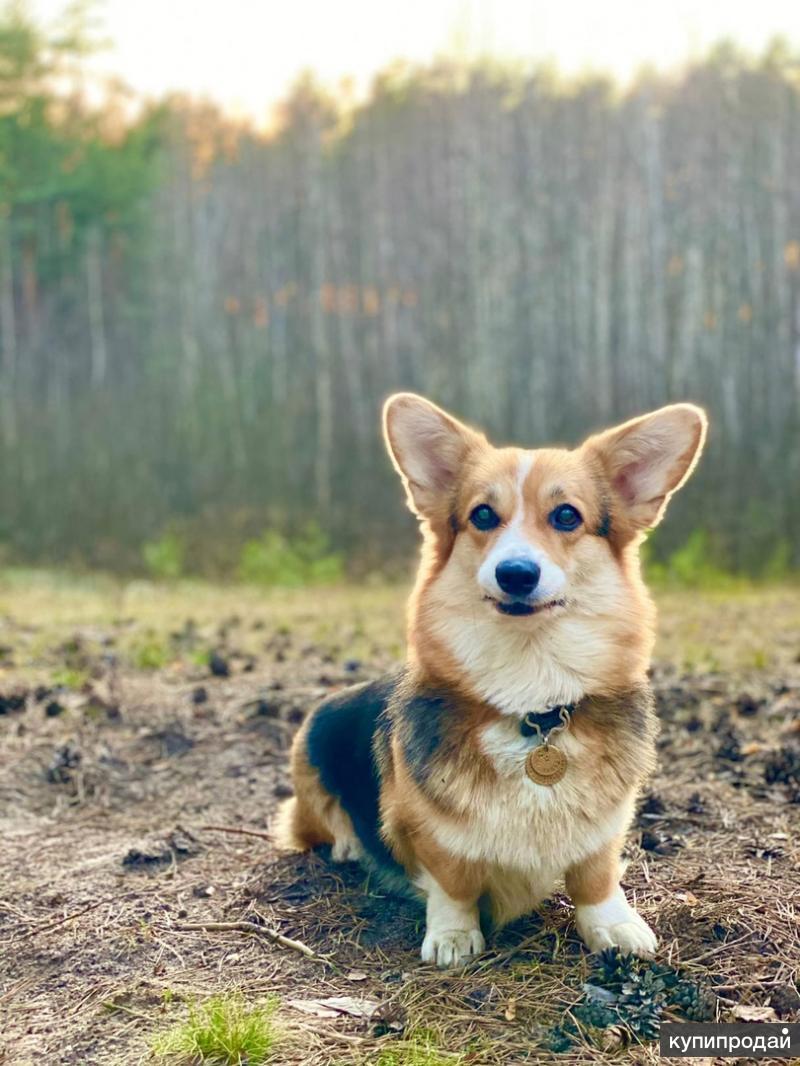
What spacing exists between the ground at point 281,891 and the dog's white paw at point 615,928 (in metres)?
0.06

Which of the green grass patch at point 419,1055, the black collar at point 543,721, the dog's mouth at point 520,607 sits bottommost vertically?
the green grass patch at point 419,1055

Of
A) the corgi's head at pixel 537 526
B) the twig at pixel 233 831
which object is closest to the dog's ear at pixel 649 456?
the corgi's head at pixel 537 526

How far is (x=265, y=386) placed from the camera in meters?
17.1

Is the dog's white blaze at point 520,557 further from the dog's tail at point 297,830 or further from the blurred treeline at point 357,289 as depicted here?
the blurred treeline at point 357,289

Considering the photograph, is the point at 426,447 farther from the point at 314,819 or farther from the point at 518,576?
the point at 314,819

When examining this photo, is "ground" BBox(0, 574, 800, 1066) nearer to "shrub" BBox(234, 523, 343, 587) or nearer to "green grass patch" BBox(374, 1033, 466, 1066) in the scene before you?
"green grass patch" BBox(374, 1033, 466, 1066)

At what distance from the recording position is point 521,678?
2.92m

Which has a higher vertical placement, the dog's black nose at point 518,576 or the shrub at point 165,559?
the dog's black nose at point 518,576

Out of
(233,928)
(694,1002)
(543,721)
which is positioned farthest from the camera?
(233,928)

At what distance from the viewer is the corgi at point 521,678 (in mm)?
2852

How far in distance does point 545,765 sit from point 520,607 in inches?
16.5

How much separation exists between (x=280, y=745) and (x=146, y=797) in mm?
761

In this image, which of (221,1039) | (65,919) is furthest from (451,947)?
(65,919)

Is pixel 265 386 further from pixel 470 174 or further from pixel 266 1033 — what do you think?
pixel 266 1033
